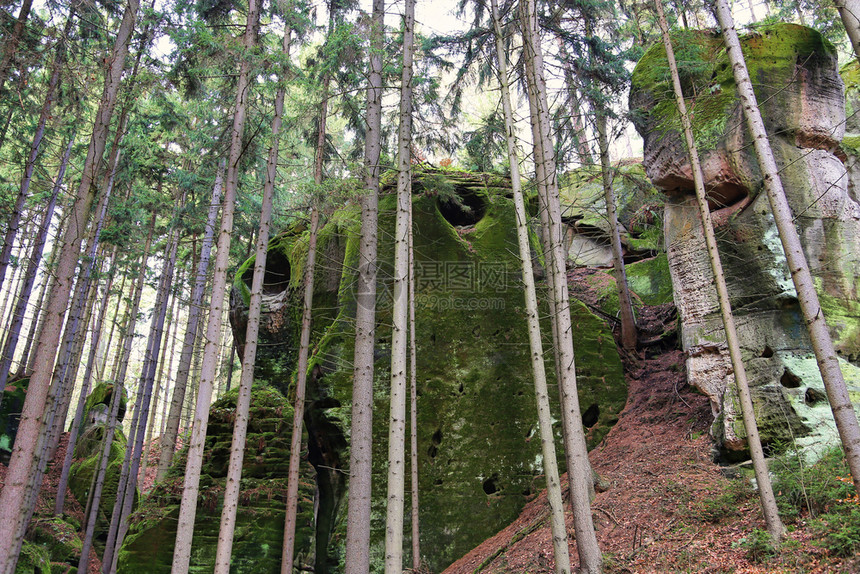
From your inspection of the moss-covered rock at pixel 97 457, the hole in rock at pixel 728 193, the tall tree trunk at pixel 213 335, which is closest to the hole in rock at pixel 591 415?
the hole in rock at pixel 728 193

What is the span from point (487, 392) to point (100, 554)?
11.8 m

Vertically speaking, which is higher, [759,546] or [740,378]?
Result: [740,378]

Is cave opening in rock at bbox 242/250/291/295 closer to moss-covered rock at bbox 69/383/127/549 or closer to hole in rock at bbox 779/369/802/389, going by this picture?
moss-covered rock at bbox 69/383/127/549

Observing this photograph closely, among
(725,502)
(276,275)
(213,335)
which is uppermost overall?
(276,275)

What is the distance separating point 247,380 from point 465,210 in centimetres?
766

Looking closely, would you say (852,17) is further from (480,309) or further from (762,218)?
(480,309)

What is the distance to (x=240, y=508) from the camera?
9.09 meters

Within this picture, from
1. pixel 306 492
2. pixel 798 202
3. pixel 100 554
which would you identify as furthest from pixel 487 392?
pixel 100 554

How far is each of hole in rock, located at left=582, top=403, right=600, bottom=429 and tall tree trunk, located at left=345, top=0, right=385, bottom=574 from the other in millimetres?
5609

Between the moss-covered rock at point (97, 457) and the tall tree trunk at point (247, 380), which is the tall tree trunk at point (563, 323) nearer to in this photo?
the tall tree trunk at point (247, 380)

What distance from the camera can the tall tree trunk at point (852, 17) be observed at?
4992mm

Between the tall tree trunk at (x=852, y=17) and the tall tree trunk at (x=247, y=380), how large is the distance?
26.1 ft

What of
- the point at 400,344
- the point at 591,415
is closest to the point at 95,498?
the point at 400,344

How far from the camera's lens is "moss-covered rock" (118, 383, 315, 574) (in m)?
8.69
